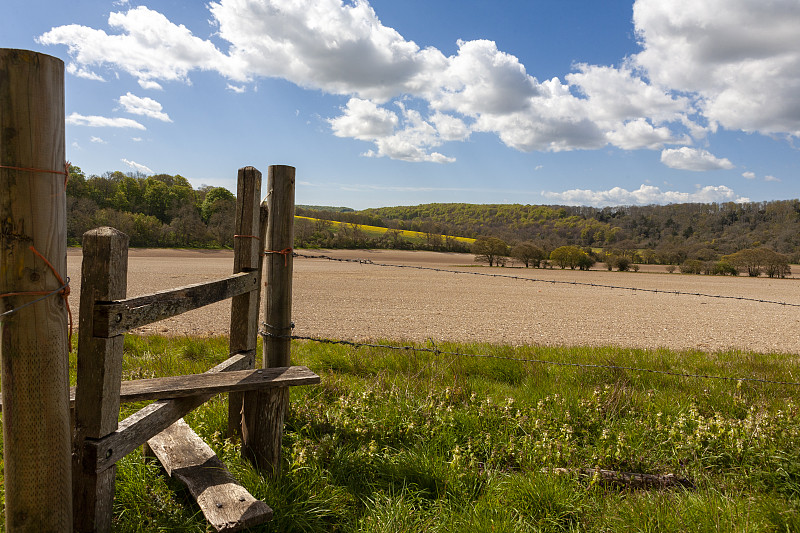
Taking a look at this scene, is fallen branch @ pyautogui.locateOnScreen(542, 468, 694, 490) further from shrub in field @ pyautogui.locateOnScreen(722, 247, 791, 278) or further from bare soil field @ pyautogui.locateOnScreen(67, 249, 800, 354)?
shrub in field @ pyautogui.locateOnScreen(722, 247, 791, 278)

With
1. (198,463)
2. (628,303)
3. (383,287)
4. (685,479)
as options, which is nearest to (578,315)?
(628,303)

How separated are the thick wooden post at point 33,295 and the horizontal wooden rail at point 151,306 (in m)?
0.16

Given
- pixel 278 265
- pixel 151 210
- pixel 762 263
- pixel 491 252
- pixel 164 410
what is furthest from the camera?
pixel 151 210

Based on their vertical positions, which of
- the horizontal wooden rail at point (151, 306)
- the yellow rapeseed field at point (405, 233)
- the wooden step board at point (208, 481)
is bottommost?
the wooden step board at point (208, 481)

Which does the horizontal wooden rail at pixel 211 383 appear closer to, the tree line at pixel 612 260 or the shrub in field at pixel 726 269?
the tree line at pixel 612 260

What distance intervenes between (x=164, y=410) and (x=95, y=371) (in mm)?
648

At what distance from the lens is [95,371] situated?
90.8 inches

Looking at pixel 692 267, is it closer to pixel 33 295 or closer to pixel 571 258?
pixel 571 258

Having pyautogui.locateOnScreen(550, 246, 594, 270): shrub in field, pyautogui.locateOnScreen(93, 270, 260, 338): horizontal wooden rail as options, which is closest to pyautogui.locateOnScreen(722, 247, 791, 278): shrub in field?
pyautogui.locateOnScreen(550, 246, 594, 270): shrub in field

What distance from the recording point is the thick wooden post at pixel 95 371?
2250 millimetres

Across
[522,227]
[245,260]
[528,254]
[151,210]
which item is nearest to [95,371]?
[245,260]

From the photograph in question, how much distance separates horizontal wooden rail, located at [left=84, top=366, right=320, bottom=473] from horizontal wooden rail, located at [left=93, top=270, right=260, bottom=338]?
1.78 ft

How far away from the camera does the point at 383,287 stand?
31.6m

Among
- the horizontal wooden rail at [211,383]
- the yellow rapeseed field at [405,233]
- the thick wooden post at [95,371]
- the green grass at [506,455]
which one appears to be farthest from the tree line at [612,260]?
the thick wooden post at [95,371]
